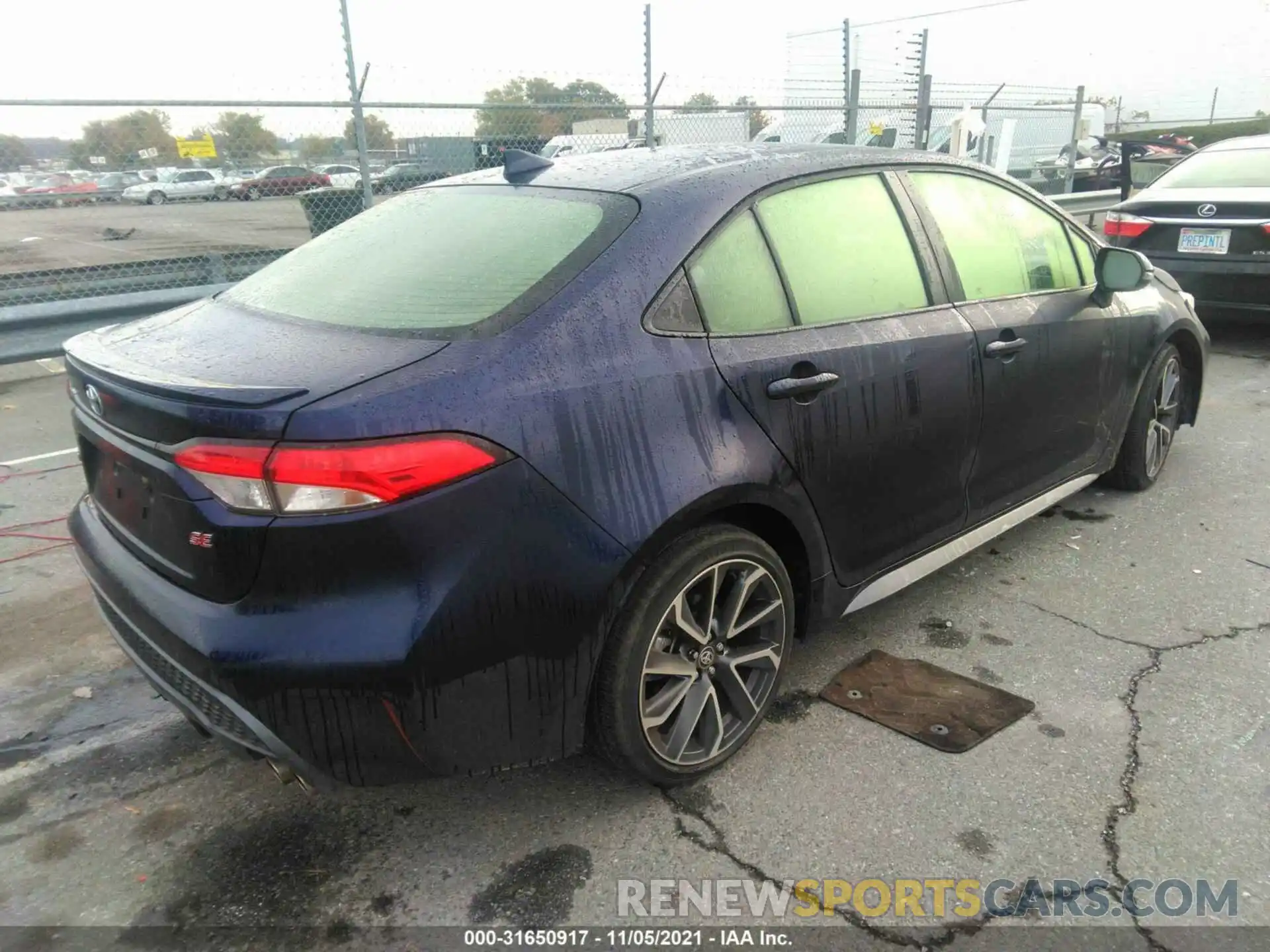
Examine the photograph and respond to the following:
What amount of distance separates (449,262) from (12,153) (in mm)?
5186

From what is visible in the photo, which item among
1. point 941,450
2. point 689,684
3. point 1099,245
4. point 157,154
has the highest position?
point 157,154

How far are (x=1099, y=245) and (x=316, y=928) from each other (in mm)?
3760

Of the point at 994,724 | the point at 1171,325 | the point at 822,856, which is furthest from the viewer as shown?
the point at 1171,325

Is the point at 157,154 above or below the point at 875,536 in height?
above

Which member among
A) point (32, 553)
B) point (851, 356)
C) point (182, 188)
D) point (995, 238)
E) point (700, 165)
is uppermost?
point (700, 165)

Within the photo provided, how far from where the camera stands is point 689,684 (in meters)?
2.46

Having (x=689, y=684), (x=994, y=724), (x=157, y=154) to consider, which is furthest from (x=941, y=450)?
(x=157, y=154)

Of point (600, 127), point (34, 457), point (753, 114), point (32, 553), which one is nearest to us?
point (32, 553)

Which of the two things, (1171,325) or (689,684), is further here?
(1171,325)

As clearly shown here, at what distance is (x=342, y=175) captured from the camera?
7.20 metres

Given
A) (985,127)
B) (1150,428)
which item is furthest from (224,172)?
(985,127)

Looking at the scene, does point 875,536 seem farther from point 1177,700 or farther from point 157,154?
point 157,154

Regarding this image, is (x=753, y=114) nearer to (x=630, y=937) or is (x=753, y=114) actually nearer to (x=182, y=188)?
(x=182, y=188)

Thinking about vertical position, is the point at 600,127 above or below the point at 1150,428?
above
